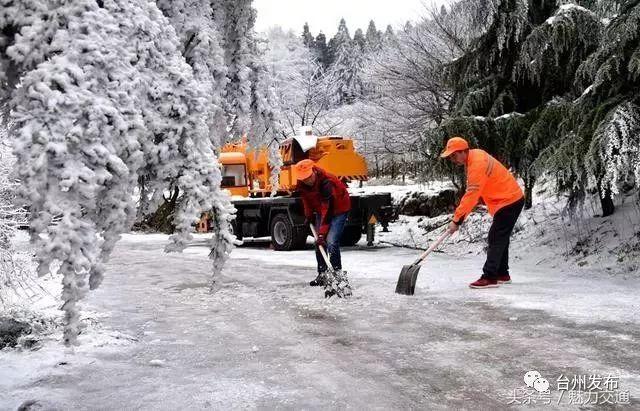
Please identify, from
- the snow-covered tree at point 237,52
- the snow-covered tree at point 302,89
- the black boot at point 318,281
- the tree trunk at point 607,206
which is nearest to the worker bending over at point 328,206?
the black boot at point 318,281

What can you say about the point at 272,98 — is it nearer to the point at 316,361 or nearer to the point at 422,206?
the point at 316,361

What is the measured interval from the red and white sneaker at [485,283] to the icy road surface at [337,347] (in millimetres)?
158

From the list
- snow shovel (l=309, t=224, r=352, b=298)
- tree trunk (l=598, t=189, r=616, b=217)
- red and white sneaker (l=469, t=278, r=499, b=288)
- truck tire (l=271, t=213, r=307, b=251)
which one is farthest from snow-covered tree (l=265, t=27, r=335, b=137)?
red and white sneaker (l=469, t=278, r=499, b=288)

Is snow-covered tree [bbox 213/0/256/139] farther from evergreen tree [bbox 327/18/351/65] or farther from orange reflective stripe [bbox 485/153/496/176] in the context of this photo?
evergreen tree [bbox 327/18/351/65]

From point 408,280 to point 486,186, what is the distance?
1469 mm

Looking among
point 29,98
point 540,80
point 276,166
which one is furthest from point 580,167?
point 29,98

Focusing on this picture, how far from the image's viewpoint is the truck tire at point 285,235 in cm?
1312

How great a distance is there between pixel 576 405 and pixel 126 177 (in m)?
2.51

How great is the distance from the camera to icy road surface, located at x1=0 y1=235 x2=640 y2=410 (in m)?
3.42

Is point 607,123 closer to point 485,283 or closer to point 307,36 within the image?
point 485,283

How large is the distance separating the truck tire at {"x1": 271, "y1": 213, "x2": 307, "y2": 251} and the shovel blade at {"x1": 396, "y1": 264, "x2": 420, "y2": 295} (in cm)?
657

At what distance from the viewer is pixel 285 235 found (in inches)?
527

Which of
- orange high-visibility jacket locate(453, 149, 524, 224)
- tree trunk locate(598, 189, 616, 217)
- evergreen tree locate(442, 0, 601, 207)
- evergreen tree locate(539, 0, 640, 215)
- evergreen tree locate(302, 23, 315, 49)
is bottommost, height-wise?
tree trunk locate(598, 189, 616, 217)

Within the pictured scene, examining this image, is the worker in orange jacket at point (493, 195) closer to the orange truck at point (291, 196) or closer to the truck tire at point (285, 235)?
the orange truck at point (291, 196)
